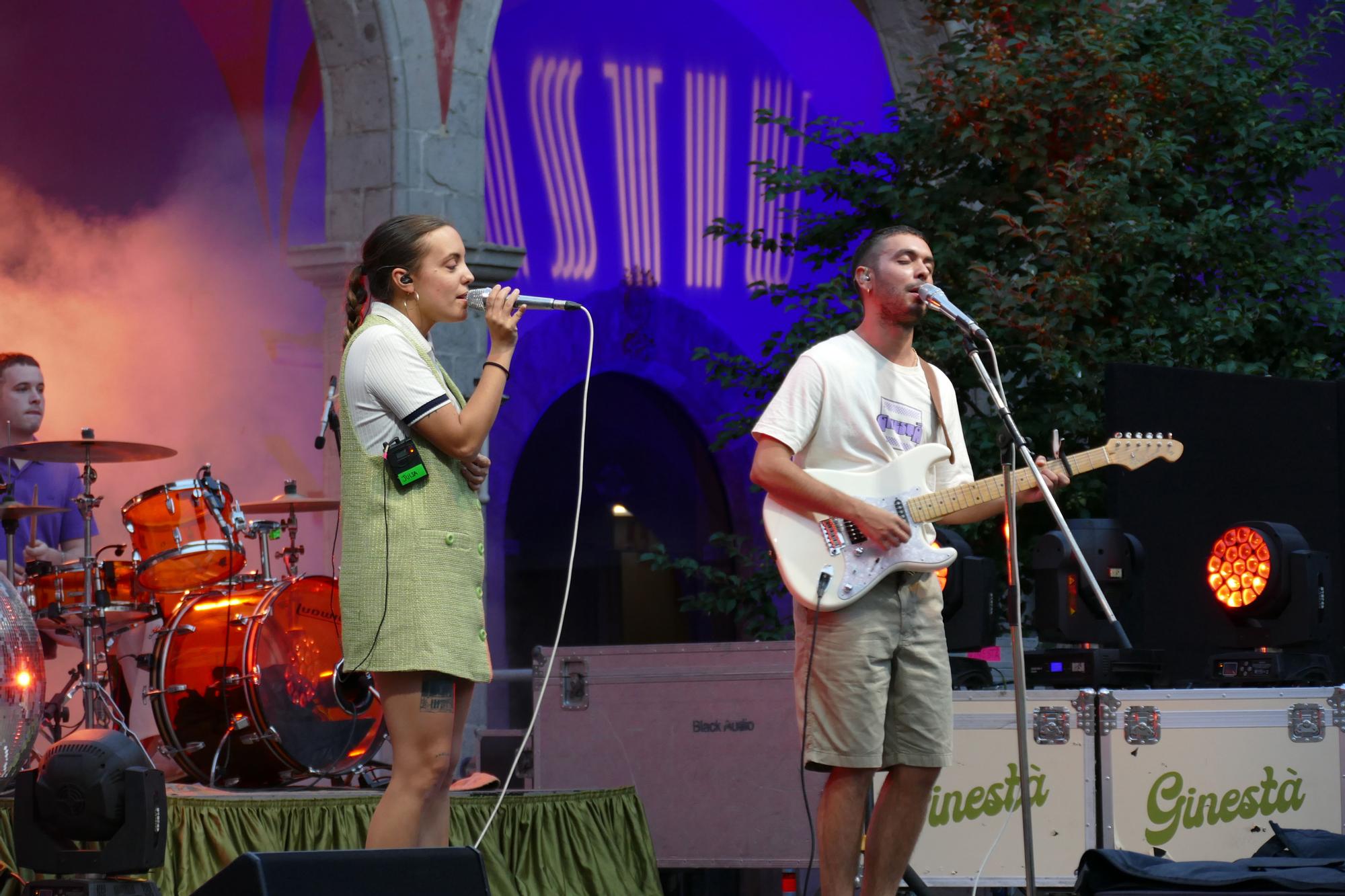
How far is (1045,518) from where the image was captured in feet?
23.7

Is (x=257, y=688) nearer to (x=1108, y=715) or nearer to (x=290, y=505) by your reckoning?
(x=290, y=505)

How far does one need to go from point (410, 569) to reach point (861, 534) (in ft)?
3.70

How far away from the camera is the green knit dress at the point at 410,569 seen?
303 centimetres

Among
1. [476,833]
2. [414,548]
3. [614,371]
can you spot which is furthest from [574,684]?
[614,371]

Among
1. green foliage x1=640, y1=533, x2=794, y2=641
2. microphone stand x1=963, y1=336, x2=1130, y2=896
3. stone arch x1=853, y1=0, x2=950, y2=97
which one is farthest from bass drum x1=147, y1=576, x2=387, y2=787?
stone arch x1=853, y1=0, x2=950, y2=97

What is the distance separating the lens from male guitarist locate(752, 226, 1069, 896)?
11.7 feet

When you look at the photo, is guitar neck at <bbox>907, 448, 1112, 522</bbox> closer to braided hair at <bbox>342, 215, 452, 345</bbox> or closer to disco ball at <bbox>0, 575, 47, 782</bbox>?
braided hair at <bbox>342, 215, 452, 345</bbox>

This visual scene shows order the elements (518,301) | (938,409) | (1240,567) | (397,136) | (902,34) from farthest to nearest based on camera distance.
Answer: (902,34), (397,136), (1240,567), (938,409), (518,301)

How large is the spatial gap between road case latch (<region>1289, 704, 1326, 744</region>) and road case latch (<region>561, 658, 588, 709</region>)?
2247mm

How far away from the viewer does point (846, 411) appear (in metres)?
3.76

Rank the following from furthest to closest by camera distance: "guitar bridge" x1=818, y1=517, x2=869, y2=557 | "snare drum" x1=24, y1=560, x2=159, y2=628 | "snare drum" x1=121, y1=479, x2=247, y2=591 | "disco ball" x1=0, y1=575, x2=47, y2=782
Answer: "snare drum" x1=121, y1=479, x2=247, y2=591 < "snare drum" x1=24, y1=560, x2=159, y2=628 < "guitar bridge" x1=818, y1=517, x2=869, y2=557 < "disco ball" x1=0, y1=575, x2=47, y2=782

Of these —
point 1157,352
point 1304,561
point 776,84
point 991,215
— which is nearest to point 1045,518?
point 1157,352

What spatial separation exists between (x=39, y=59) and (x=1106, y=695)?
586cm

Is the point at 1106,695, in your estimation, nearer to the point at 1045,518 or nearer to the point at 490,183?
the point at 1045,518
